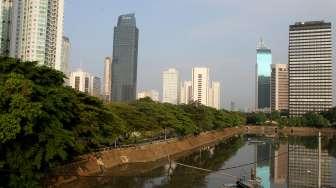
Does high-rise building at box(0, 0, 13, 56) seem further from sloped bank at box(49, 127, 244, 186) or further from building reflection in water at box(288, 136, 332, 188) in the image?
building reflection in water at box(288, 136, 332, 188)

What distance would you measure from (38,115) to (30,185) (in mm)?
4069

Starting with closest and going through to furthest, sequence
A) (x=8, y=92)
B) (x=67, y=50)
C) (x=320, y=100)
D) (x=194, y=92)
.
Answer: (x=8, y=92) → (x=67, y=50) → (x=320, y=100) → (x=194, y=92)

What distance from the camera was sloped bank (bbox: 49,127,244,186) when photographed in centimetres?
3516

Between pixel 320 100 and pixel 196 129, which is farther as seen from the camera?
pixel 320 100

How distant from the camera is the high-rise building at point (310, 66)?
6093 inches

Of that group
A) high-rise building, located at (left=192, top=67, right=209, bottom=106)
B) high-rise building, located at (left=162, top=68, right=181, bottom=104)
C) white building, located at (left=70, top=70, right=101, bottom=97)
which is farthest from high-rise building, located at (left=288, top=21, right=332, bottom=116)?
white building, located at (left=70, top=70, right=101, bottom=97)

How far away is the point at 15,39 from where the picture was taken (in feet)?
258

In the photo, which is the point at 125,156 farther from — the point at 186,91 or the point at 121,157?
the point at 186,91

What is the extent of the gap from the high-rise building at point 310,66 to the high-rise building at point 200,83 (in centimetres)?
3189

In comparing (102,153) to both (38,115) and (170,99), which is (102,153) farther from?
(170,99)

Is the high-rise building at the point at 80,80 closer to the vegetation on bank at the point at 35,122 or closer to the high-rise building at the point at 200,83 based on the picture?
the high-rise building at the point at 200,83

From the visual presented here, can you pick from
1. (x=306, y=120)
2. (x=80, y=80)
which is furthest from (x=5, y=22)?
(x=306, y=120)

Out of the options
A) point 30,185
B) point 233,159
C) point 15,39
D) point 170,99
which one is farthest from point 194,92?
point 30,185

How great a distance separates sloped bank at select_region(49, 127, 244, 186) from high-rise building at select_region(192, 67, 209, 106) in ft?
322
